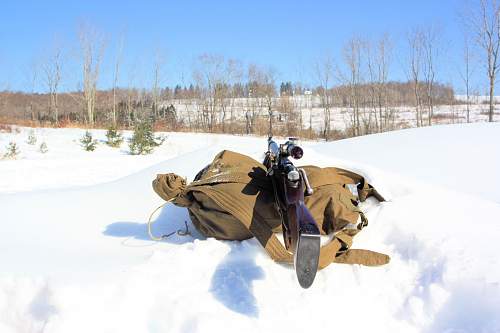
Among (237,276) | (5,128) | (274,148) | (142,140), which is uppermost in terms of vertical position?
(5,128)

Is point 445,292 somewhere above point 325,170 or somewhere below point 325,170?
below

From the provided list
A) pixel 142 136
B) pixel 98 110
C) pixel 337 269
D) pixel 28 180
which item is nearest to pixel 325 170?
pixel 337 269

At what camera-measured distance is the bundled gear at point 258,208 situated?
6.30 feet

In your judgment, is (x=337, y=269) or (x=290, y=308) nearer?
(x=290, y=308)

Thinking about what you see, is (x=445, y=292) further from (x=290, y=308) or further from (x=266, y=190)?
(x=266, y=190)

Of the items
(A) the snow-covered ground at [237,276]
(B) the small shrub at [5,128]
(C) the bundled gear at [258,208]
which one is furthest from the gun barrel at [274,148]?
(B) the small shrub at [5,128]

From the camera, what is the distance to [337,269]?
1888 mm

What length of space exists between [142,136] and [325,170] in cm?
1096

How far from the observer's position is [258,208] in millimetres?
1996

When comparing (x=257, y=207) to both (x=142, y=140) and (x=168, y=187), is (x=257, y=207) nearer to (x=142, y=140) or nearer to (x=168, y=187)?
(x=168, y=187)

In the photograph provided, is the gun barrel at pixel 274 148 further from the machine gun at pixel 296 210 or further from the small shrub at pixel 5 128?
the small shrub at pixel 5 128

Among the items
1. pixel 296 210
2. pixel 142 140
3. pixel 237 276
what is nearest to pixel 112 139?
pixel 142 140

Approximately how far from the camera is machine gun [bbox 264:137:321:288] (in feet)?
4.60

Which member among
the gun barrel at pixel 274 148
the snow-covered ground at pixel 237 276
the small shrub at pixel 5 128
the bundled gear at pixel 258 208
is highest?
the small shrub at pixel 5 128
